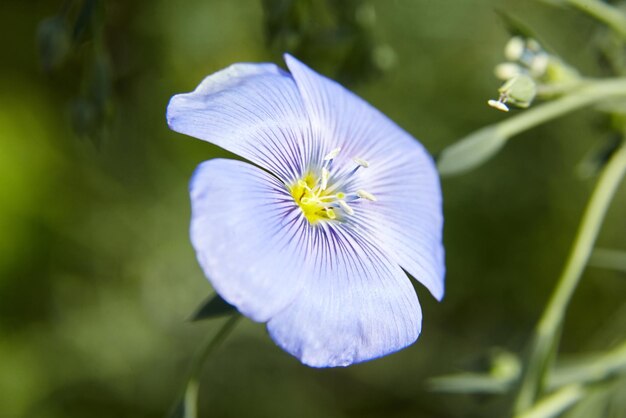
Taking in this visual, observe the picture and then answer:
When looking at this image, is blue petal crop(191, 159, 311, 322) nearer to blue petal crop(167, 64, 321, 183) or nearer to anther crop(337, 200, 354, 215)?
blue petal crop(167, 64, 321, 183)

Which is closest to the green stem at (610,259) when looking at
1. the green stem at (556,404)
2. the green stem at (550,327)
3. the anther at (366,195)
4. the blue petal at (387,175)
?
the green stem at (550,327)

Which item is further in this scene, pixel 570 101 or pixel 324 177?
pixel 570 101

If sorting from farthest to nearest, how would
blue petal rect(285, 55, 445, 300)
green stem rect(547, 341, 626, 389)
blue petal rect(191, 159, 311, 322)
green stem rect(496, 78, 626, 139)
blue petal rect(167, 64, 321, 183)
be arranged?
green stem rect(547, 341, 626, 389) → green stem rect(496, 78, 626, 139) → blue petal rect(285, 55, 445, 300) → blue petal rect(167, 64, 321, 183) → blue petal rect(191, 159, 311, 322)

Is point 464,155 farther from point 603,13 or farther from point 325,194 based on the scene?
point 603,13

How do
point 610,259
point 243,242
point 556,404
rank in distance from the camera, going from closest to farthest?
point 243,242 → point 556,404 → point 610,259

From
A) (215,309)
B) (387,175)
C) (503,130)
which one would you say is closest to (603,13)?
(503,130)

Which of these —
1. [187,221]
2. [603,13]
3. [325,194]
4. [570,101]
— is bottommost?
[187,221]

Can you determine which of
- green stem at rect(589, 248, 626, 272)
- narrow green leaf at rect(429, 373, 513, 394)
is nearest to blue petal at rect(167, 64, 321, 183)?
narrow green leaf at rect(429, 373, 513, 394)

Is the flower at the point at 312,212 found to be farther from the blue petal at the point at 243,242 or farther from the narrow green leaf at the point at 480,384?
the narrow green leaf at the point at 480,384
